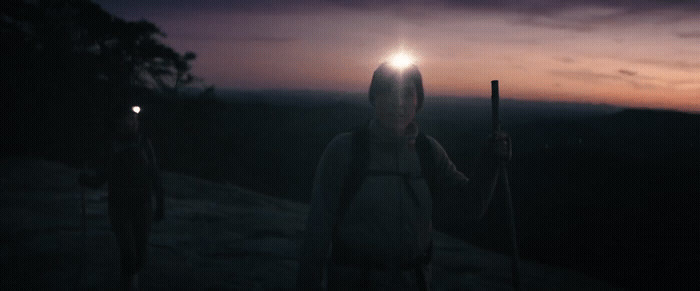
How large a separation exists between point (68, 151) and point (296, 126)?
284 feet

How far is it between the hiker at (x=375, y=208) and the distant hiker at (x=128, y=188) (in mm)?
2710

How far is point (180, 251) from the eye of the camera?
18.9 ft

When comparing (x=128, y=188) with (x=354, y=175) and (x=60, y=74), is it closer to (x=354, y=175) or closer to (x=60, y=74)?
(x=354, y=175)

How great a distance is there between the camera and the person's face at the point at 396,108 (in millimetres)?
1990

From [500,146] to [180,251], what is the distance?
5.05m

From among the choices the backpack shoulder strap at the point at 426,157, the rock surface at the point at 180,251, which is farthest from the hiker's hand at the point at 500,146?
the rock surface at the point at 180,251

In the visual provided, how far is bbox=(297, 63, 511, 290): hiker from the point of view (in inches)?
74.7

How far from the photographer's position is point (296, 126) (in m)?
101

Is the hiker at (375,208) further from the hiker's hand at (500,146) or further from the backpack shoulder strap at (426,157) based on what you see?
the hiker's hand at (500,146)

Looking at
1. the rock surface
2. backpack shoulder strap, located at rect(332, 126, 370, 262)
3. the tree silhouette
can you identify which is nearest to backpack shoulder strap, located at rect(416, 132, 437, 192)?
backpack shoulder strap, located at rect(332, 126, 370, 262)

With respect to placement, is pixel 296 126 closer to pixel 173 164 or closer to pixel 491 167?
pixel 173 164

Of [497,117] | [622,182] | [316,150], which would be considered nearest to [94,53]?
[497,117]

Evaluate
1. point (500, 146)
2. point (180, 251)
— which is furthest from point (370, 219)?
point (180, 251)

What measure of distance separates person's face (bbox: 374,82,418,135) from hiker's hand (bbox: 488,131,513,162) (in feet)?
1.54
